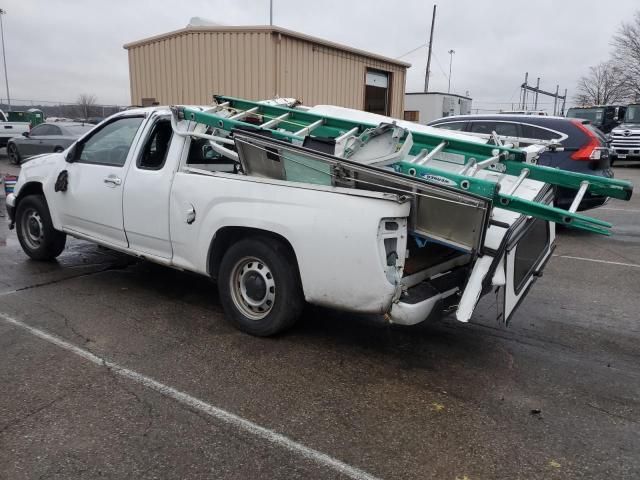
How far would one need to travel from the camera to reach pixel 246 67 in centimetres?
1191

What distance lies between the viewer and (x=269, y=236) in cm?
420

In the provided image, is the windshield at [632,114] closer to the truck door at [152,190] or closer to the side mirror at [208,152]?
the side mirror at [208,152]

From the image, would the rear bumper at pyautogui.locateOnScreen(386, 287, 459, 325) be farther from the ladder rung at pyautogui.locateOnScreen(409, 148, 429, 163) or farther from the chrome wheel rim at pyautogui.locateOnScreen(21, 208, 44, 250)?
the chrome wheel rim at pyautogui.locateOnScreen(21, 208, 44, 250)

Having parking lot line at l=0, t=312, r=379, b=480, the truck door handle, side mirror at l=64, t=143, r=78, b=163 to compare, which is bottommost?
parking lot line at l=0, t=312, r=379, b=480

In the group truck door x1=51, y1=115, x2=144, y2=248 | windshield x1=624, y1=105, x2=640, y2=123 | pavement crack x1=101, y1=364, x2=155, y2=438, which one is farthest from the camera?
windshield x1=624, y1=105, x2=640, y2=123

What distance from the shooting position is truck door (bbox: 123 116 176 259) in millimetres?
4785

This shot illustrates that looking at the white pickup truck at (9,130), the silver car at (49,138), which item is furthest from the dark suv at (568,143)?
the white pickup truck at (9,130)

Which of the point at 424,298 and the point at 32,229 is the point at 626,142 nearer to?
the point at 424,298

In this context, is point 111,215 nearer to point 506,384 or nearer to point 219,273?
point 219,273

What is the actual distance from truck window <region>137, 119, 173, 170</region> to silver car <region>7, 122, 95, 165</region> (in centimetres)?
1158

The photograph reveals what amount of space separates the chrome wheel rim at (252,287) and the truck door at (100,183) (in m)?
1.46

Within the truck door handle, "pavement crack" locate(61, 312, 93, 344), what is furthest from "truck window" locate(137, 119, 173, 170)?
"pavement crack" locate(61, 312, 93, 344)

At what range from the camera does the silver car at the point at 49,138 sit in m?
15.9

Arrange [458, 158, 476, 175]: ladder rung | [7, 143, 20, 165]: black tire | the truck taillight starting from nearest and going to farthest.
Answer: [458, 158, 476, 175]: ladder rung, the truck taillight, [7, 143, 20, 165]: black tire
